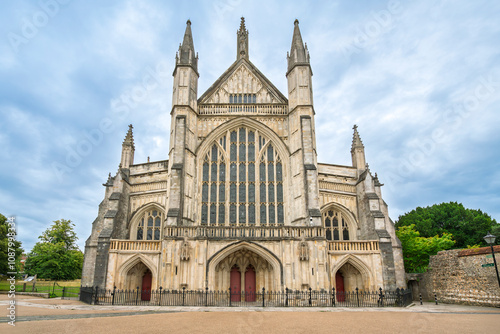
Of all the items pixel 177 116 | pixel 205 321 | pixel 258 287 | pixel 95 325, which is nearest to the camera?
pixel 95 325

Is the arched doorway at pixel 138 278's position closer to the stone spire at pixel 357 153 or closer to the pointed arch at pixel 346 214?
the pointed arch at pixel 346 214

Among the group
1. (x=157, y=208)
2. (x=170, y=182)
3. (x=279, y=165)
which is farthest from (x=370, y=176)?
(x=157, y=208)

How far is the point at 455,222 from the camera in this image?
36.6 metres

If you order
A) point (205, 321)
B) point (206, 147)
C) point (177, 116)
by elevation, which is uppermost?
point (177, 116)

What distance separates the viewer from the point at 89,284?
2220cm

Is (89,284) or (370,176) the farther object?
(370,176)

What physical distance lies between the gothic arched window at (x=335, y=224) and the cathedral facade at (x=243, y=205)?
8cm

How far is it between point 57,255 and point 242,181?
2448 cm

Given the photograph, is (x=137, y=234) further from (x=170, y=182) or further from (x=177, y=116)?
(x=177, y=116)

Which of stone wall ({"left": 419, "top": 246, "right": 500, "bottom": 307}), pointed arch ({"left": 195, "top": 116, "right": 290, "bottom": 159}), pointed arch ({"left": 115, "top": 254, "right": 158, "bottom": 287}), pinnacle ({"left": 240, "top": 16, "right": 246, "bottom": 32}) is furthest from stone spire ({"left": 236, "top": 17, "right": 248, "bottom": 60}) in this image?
stone wall ({"left": 419, "top": 246, "right": 500, "bottom": 307})

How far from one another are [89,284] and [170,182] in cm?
872

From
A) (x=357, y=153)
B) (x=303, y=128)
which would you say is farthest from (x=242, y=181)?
(x=357, y=153)

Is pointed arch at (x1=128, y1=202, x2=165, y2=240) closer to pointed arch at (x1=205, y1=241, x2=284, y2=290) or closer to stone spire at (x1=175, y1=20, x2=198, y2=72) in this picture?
pointed arch at (x1=205, y1=241, x2=284, y2=290)

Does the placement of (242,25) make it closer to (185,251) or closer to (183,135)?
(183,135)
